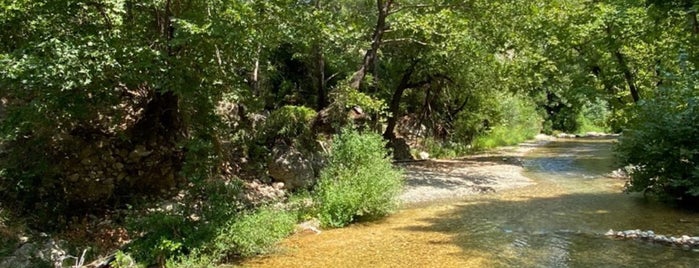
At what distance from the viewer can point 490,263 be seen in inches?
303

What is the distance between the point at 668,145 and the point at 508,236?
4896 millimetres

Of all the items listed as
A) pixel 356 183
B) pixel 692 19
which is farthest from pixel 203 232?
pixel 692 19

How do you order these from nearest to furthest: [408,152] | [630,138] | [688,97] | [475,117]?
Answer: [688,97] < [630,138] < [408,152] < [475,117]

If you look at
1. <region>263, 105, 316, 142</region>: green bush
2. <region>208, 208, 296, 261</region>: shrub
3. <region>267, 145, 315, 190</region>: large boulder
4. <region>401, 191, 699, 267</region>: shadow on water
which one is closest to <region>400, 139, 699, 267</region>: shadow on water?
<region>401, 191, 699, 267</region>: shadow on water

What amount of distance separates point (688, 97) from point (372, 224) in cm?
775

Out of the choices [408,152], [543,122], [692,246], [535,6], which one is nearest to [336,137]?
[692,246]

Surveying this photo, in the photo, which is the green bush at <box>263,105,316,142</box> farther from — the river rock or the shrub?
the river rock

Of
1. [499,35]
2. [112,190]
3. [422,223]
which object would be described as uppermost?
[499,35]

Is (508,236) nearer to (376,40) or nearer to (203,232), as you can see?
(203,232)

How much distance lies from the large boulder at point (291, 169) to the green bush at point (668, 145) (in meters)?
7.93

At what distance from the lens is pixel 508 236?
9.38 metres

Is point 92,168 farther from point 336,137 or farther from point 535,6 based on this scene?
point 535,6

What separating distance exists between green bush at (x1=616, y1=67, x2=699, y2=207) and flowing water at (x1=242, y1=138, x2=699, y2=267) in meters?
0.53

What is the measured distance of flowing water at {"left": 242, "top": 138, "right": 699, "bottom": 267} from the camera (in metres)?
7.84
